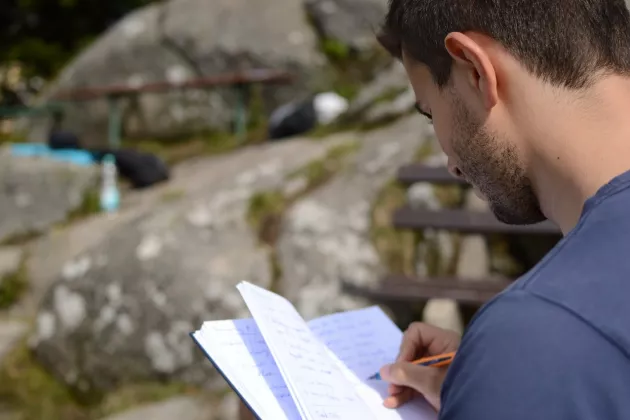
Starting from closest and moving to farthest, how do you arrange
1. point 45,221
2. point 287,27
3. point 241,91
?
point 45,221
point 241,91
point 287,27

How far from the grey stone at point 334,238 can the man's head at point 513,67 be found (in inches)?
93.9

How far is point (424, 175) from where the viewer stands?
3.74m

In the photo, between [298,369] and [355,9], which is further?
[355,9]

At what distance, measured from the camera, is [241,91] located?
6.86m

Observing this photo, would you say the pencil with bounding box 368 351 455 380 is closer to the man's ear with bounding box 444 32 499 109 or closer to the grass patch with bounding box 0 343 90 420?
the man's ear with bounding box 444 32 499 109

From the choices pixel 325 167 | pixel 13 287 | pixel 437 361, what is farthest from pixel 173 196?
pixel 437 361

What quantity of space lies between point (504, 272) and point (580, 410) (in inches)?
112

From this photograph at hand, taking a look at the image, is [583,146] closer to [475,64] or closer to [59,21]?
[475,64]

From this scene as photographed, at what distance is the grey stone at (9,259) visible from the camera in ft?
14.6

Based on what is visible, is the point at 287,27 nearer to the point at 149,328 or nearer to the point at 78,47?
the point at 149,328

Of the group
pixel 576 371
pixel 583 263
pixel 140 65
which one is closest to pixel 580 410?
pixel 576 371

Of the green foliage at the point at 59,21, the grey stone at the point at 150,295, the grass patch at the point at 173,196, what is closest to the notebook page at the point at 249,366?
the grey stone at the point at 150,295

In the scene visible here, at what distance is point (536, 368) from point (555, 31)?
1.48ft

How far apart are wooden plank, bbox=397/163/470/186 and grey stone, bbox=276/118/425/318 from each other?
0.39 feet
